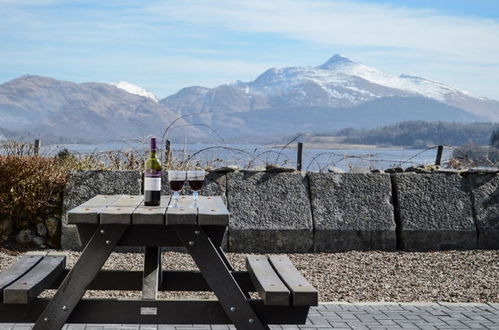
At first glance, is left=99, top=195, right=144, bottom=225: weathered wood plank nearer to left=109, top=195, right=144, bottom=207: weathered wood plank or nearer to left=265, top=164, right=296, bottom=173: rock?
left=109, top=195, right=144, bottom=207: weathered wood plank

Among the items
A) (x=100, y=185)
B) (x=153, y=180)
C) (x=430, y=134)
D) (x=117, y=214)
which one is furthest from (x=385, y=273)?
(x=430, y=134)

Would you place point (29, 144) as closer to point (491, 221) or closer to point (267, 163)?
point (267, 163)

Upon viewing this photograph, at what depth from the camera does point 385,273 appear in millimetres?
7711

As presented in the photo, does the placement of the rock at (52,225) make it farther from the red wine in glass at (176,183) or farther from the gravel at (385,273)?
the red wine in glass at (176,183)

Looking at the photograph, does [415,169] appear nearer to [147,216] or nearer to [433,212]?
[433,212]

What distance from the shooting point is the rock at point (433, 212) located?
8.88m

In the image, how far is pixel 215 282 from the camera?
425 cm

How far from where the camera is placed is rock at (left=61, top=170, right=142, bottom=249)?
8.74m

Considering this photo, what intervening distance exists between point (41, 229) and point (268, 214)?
8.34 feet

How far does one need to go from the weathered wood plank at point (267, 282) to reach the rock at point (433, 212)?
4.02 meters

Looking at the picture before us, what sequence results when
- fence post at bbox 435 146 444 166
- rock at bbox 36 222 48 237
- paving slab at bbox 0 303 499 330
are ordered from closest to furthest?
1. paving slab at bbox 0 303 499 330
2. rock at bbox 36 222 48 237
3. fence post at bbox 435 146 444 166

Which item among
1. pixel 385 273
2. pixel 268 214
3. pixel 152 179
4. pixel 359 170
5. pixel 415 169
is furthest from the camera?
pixel 359 170

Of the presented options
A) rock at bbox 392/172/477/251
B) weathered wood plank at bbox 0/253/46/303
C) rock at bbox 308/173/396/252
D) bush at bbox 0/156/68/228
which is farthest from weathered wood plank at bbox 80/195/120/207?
rock at bbox 392/172/477/251

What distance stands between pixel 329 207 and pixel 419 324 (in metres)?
3.31
